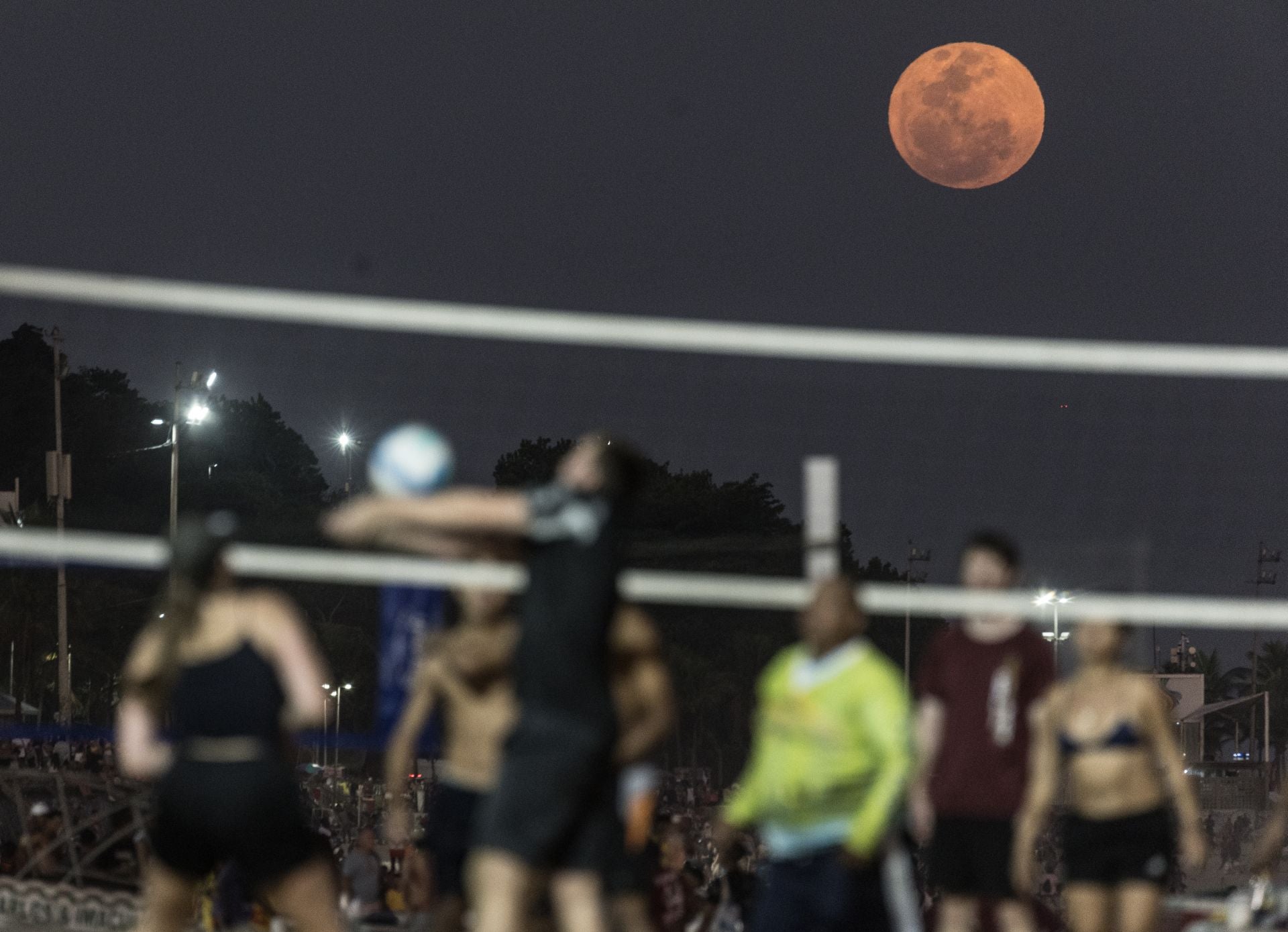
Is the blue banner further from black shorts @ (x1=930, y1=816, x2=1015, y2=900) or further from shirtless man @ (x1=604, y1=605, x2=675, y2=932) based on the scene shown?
shirtless man @ (x1=604, y1=605, x2=675, y2=932)

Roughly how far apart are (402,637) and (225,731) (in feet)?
41.5

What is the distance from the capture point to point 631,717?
6.16 m

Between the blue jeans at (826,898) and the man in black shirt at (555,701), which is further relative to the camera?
the blue jeans at (826,898)

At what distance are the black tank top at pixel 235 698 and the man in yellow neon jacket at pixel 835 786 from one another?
5.73ft

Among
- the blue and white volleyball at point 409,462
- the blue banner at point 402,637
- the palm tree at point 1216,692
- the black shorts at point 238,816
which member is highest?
the blue and white volleyball at point 409,462

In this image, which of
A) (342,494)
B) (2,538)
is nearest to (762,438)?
(2,538)

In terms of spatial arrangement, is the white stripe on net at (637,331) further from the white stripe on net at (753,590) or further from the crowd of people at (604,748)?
the crowd of people at (604,748)

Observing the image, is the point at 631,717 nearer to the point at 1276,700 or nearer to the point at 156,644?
the point at 156,644

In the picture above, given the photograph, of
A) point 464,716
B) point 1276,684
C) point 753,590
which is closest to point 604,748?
point 464,716

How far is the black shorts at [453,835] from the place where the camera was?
7457 millimetres

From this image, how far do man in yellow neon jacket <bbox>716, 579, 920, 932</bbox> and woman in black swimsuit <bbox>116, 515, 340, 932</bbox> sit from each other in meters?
1.50

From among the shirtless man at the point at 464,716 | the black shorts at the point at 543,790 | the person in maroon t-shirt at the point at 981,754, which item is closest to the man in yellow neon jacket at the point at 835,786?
the person in maroon t-shirt at the point at 981,754

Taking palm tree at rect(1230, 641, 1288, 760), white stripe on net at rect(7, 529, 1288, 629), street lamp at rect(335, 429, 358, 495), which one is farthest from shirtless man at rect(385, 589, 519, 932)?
palm tree at rect(1230, 641, 1288, 760)

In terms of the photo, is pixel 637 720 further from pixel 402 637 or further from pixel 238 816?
pixel 402 637
